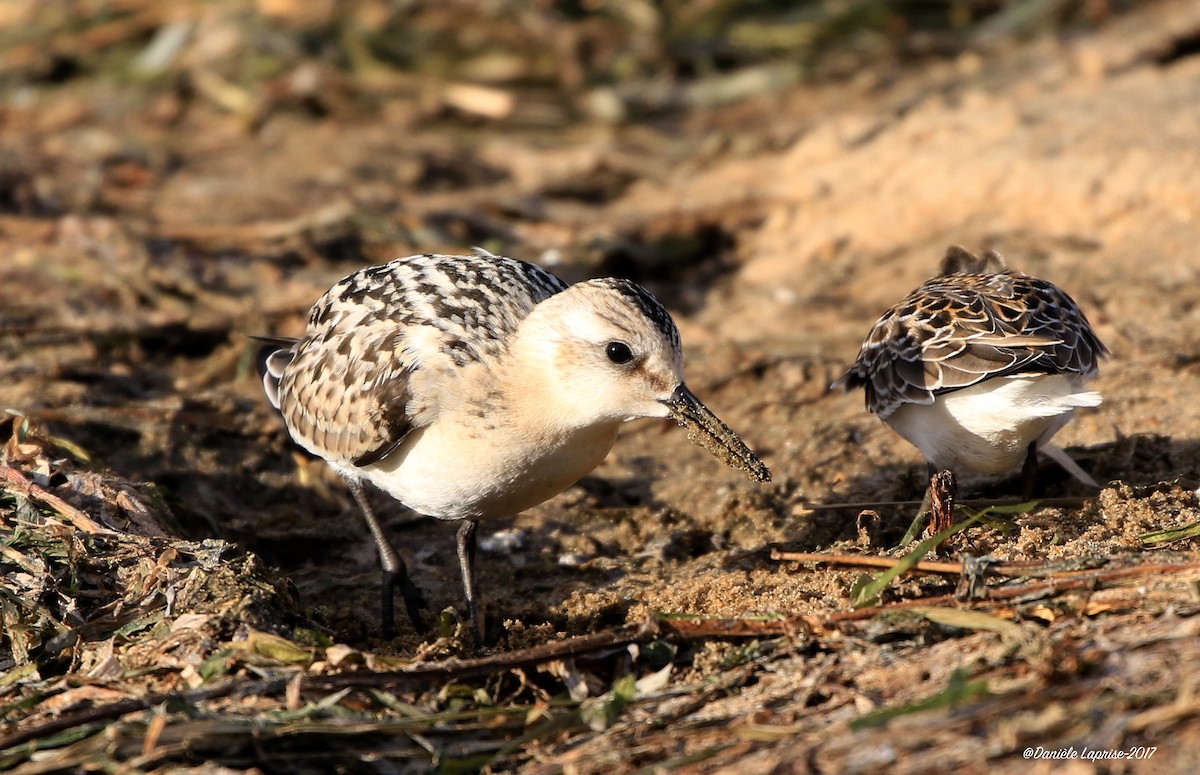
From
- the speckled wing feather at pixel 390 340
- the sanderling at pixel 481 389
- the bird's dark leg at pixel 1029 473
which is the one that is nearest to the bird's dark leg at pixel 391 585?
the sanderling at pixel 481 389

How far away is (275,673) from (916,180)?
7070mm

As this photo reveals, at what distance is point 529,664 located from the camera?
483 cm

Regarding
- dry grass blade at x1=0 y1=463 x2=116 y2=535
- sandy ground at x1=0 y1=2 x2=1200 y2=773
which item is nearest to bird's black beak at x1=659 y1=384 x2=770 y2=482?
sandy ground at x1=0 y1=2 x2=1200 y2=773

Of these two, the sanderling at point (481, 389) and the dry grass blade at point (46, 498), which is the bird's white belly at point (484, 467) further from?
the dry grass blade at point (46, 498)

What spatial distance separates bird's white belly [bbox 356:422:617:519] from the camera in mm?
5641

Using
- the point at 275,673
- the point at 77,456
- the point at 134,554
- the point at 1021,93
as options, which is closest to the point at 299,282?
the point at 77,456

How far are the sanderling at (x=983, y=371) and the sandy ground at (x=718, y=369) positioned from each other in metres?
0.38

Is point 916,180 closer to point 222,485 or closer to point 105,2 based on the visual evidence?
point 222,485

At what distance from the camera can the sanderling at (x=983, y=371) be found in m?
5.66

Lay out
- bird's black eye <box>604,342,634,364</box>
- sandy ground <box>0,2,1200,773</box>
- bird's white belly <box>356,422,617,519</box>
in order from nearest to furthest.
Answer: sandy ground <box>0,2,1200,773</box> → bird's black eye <box>604,342,634,364</box> → bird's white belly <box>356,422,617,519</box>

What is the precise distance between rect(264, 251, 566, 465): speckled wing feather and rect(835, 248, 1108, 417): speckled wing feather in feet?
5.29

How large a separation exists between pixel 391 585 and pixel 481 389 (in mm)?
1170

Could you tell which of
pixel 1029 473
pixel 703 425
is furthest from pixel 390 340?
pixel 1029 473

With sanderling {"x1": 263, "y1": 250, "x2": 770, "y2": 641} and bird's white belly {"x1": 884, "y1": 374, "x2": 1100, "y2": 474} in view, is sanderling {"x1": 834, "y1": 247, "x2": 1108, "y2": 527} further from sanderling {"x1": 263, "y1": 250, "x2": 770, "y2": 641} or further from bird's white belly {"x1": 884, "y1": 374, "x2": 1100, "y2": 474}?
sanderling {"x1": 263, "y1": 250, "x2": 770, "y2": 641}
